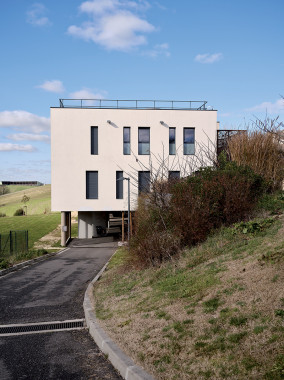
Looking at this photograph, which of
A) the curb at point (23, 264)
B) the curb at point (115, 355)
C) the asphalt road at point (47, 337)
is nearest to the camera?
the curb at point (115, 355)

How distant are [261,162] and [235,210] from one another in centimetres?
416

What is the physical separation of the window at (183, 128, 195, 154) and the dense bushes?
16.8m

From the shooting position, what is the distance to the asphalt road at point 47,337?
5.21 metres

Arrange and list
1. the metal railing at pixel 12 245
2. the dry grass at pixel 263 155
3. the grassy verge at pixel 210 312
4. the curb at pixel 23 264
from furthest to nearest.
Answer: the metal railing at pixel 12 245 < the curb at pixel 23 264 < the dry grass at pixel 263 155 < the grassy verge at pixel 210 312

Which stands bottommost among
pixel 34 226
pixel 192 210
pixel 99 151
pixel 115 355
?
pixel 34 226

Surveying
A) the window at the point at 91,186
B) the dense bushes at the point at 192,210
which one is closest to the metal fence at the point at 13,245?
the window at the point at 91,186

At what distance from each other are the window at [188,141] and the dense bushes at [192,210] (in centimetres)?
1684

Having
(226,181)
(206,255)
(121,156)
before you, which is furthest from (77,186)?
(206,255)

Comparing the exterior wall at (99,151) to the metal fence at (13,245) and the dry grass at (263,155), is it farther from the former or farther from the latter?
the dry grass at (263,155)

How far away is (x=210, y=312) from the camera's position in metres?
5.76

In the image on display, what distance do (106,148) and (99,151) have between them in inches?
24.2

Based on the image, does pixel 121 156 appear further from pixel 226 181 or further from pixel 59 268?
pixel 226 181

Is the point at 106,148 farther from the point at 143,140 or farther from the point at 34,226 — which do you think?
the point at 34,226

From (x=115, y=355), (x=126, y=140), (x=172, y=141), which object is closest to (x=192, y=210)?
(x=115, y=355)
